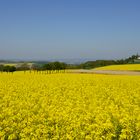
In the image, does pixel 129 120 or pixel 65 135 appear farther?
pixel 129 120

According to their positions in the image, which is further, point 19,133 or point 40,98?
point 40,98

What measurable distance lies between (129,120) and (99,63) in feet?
265

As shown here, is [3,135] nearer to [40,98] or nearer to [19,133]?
[19,133]

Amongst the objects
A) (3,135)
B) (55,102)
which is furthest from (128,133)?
(55,102)

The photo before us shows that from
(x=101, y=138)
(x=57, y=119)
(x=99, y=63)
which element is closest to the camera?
(x=101, y=138)

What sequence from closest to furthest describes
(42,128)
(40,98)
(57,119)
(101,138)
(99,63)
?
(101,138), (42,128), (57,119), (40,98), (99,63)

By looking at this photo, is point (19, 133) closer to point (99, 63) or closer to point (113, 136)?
point (113, 136)

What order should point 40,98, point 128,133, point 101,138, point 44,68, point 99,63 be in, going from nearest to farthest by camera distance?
point 101,138 → point 128,133 → point 40,98 → point 44,68 → point 99,63

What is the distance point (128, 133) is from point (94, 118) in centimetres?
187

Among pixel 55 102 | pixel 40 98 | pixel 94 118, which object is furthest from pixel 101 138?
pixel 40 98

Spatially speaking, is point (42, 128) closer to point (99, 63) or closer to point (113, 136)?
point (113, 136)

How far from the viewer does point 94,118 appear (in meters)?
10.1

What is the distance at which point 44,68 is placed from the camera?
190 ft

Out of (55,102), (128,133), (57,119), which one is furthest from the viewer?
(55,102)
